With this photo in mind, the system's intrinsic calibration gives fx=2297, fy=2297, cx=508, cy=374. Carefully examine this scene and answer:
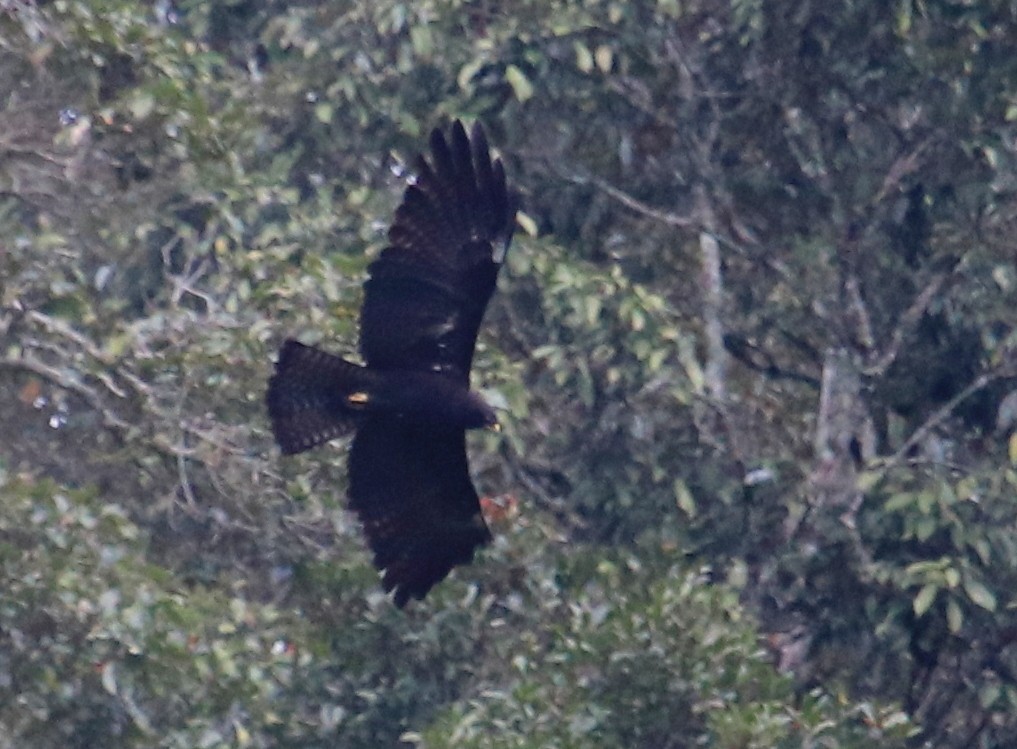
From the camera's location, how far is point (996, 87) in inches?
315

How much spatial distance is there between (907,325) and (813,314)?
1.14ft

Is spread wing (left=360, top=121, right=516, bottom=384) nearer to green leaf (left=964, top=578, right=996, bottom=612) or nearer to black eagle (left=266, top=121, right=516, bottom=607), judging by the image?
black eagle (left=266, top=121, right=516, bottom=607)

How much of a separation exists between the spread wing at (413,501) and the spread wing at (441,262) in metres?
0.21

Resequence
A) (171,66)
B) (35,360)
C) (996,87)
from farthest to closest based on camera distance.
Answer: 1. (996,87)
2. (171,66)
3. (35,360)

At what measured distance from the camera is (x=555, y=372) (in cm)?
796

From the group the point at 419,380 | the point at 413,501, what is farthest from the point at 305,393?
the point at 413,501

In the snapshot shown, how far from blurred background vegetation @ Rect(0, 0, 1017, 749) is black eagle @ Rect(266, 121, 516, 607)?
14.6 inches

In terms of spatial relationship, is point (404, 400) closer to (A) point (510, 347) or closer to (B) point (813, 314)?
(A) point (510, 347)

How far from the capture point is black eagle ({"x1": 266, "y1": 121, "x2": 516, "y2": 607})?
6000 millimetres

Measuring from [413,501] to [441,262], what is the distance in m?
0.71

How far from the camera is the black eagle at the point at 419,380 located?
6.00 metres

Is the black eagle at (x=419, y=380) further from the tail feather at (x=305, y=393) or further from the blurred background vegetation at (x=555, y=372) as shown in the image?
the blurred background vegetation at (x=555, y=372)

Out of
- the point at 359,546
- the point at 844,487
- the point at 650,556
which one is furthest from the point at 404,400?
the point at 844,487

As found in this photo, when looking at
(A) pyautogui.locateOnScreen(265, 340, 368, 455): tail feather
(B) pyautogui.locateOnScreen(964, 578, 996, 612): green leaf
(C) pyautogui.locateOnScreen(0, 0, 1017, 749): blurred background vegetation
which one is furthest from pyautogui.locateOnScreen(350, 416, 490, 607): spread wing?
(B) pyautogui.locateOnScreen(964, 578, 996, 612): green leaf
